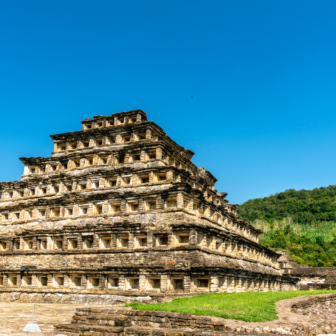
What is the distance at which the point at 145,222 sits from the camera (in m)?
28.2

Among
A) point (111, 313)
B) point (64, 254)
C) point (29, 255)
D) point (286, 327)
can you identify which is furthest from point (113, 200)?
point (286, 327)

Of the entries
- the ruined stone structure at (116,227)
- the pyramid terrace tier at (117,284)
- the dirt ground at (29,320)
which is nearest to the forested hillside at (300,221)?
the ruined stone structure at (116,227)

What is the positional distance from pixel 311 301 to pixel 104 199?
1806 cm

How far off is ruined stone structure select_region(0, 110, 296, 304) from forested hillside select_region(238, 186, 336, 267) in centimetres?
3653

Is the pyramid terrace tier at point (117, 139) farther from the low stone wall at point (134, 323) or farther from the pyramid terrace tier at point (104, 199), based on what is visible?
the low stone wall at point (134, 323)

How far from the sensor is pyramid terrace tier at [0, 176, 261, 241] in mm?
28719

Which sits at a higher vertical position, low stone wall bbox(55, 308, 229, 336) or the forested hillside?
the forested hillside

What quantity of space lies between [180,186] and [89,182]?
10.1m

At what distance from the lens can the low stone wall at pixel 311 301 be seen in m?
18.6

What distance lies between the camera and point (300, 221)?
115500 millimetres

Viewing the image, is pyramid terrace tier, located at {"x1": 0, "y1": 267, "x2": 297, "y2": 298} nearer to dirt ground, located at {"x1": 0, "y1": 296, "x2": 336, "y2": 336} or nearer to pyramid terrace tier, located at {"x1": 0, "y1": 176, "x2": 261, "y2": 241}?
pyramid terrace tier, located at {"x1": 0, "y1": 176, "x2": 261, "y2": 241}

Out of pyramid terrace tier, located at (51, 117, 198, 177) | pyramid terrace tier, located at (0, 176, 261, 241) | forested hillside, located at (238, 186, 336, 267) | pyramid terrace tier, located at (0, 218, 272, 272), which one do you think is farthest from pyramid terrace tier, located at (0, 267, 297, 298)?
forested hillside, located at (238, 186, 336, 267)

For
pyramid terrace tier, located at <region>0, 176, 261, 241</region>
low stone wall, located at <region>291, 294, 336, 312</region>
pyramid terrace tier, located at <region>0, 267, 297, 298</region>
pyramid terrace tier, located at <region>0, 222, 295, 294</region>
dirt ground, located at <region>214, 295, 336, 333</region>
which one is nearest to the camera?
dirt ground, located at <region>214, 295, 336, 333</region>

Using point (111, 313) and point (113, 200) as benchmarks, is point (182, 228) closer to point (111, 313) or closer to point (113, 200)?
point (113, 200)
